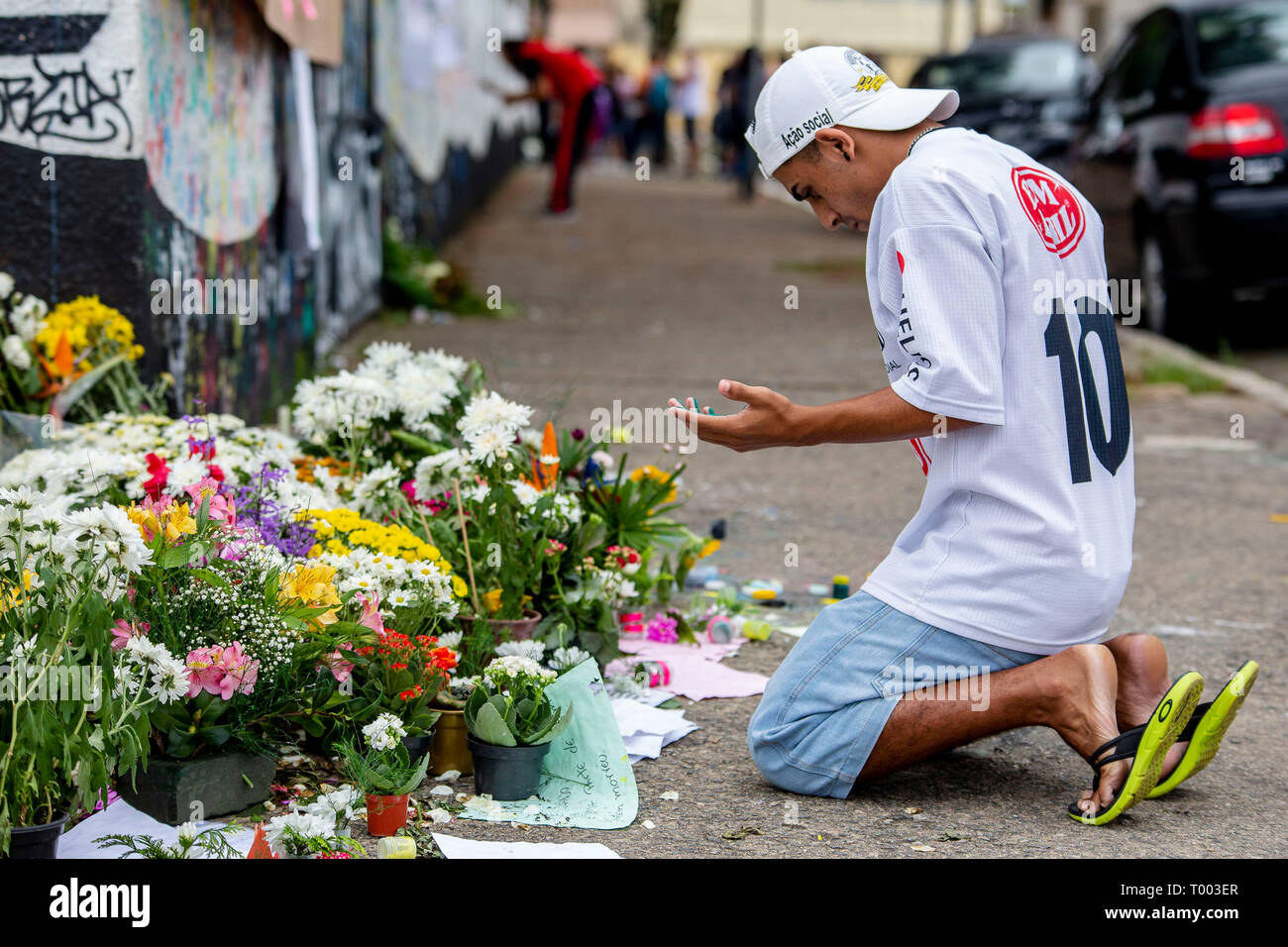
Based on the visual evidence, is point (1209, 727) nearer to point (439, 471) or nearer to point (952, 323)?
point (952, 323)

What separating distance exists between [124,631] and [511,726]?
31.0 inches

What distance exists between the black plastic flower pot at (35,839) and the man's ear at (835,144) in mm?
1906

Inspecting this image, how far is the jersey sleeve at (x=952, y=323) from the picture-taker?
2.89 m

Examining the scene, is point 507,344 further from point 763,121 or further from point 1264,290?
point 763,121

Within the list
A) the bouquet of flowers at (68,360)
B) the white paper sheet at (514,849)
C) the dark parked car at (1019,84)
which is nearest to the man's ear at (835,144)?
Answer: the white paper sheet at (514,849)

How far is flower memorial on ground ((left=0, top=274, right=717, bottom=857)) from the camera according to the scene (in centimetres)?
268

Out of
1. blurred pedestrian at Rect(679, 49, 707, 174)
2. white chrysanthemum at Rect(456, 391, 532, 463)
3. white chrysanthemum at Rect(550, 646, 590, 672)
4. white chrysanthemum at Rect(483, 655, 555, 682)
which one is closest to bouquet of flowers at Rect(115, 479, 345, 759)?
white chrysanthemum at Rect(483, 655, 555, 682)

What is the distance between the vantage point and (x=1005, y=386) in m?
3.02

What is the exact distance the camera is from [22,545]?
9.41 ft

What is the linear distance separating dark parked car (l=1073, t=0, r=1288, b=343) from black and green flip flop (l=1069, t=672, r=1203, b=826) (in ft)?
18.5

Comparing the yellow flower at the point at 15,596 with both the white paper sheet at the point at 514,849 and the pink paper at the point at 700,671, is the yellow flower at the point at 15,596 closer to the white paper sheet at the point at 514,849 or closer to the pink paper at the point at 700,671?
the white paper sheet at the point at 514,849
